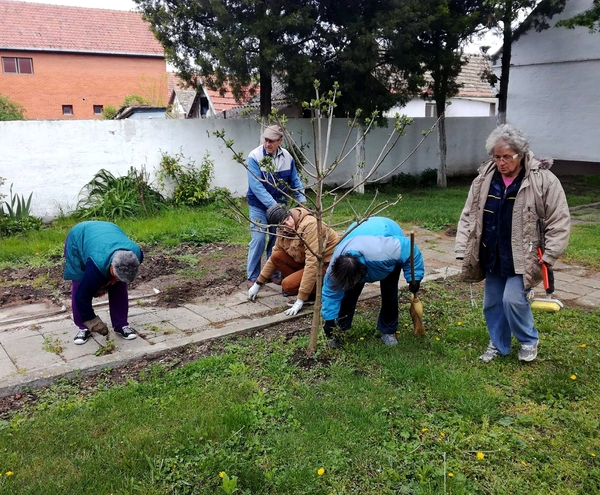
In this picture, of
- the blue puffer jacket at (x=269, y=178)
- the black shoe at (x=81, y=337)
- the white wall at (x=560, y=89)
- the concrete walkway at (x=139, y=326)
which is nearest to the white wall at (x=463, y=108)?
the white wall at (x=560, y=89)

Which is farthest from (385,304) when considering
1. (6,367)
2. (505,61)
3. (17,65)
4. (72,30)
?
(72,30)

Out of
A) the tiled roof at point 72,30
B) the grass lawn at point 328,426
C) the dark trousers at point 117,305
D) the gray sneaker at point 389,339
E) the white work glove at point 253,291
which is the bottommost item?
the grass lawn at point 328,426

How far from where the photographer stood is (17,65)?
2558 cm

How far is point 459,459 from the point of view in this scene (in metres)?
2.80

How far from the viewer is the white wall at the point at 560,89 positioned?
13.4 metres

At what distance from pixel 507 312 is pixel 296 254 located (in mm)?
2054

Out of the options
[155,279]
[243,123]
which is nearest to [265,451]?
[155,279]

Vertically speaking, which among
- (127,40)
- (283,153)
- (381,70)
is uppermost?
(127,40)

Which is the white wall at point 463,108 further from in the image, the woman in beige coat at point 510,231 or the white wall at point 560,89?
the woman in beige coat at point 510,231

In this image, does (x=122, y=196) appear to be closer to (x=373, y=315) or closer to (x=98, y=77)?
(x=373, y=315)

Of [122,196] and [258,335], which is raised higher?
[122,196]

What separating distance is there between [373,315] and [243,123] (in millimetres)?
7791

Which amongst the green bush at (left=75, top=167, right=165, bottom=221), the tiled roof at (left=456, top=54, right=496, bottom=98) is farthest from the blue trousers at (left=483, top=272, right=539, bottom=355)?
the tiled roof at (left=456, top=54, right=496, bottom=98)

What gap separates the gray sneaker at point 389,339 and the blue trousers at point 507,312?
71cm
